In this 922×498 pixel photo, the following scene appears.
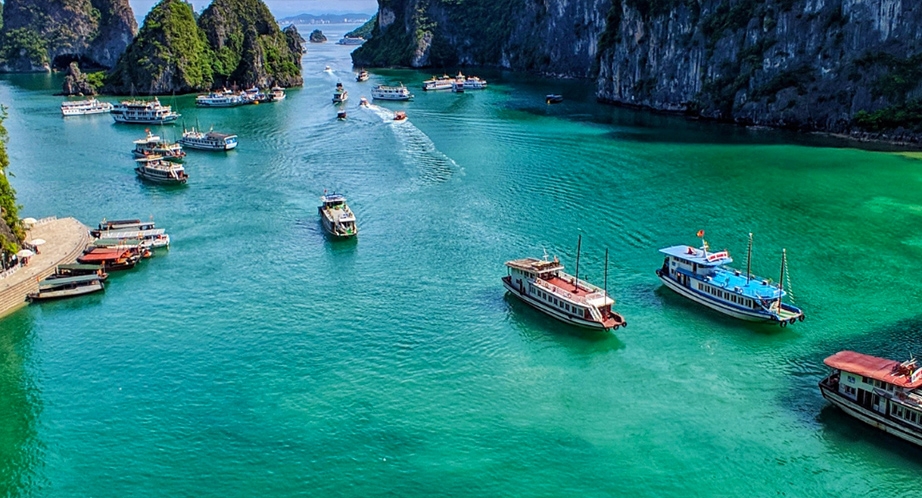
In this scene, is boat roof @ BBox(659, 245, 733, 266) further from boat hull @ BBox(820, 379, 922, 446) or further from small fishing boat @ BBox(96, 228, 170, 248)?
small fishing boat @ BBox(96, 228, 170, 248)

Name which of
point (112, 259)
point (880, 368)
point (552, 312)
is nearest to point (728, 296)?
point (552, 312)

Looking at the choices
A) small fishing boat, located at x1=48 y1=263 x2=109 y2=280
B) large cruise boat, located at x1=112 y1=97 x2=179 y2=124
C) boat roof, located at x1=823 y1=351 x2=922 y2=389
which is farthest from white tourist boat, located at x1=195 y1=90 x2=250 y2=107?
boat roof, located at x1=823 y1=351 x2=922 y2=389

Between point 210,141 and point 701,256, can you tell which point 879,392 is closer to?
point 701,256

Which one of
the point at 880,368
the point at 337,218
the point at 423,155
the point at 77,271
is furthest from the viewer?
the point at 423,155

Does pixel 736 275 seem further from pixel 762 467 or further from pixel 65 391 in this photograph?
pixel 65 391

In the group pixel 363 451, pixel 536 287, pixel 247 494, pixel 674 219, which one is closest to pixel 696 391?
pixel 536 287
